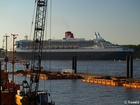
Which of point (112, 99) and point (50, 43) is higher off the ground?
point (50, 43)

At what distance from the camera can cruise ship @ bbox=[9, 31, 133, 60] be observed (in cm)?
15738

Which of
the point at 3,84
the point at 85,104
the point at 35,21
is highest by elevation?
the point at 35,21

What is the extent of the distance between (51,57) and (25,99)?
137736 mm

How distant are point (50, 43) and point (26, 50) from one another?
11304 millimetres

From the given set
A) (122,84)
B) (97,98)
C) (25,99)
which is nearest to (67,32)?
(122,84)

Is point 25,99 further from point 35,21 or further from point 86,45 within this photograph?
point 86,45

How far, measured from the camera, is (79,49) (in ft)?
527

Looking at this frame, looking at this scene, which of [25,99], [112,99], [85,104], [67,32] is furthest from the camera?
[67,32]

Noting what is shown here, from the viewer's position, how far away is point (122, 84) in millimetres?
52969

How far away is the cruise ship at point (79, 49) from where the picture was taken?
157375 mm

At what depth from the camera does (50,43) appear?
165m

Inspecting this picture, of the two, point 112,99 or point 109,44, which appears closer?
point 112,99

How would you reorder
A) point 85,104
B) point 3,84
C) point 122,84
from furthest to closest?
point 122,84 → point 85,104 → point 3,84

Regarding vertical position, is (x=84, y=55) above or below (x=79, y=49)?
below
